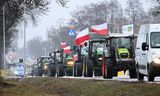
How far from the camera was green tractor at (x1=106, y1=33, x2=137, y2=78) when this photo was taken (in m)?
27.8

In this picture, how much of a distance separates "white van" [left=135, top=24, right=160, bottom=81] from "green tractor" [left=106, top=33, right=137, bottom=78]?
412 cm

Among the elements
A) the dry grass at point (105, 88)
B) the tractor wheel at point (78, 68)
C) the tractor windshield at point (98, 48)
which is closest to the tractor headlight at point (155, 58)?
the dry grass at point (105, 88)

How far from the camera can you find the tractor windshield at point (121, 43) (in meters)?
28.2

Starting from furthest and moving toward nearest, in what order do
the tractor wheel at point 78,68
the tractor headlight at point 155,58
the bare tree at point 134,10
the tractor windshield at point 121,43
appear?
the bare tree at point 134,10 → the tractor wheel at point 78,68 → the tractor windshield at point 121,43 → the tractor headlight at point 155,58

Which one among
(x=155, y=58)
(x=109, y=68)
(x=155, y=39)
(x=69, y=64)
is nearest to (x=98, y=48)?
(x=109, y=68)

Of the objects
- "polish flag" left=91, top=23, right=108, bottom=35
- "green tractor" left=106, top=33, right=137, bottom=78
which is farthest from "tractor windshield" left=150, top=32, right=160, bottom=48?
"polish flag" left=91, top=23, right=108, bottom=35

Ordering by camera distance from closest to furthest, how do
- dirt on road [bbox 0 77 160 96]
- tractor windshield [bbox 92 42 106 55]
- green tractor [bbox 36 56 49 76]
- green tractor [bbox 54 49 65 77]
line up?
1. dirt on road [bbox 0 77 160 96]
2. tractor windshield [bbox 92 42 106 55]
3. green tractor [bbox 54 49 65 77]
4. green tractor [bbox 36 56 49 76]

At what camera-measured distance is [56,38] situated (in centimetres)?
13000

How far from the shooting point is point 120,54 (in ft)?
91.2

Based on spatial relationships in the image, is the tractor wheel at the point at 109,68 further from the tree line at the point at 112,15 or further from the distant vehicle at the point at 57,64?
the tree line at the point at 112,15

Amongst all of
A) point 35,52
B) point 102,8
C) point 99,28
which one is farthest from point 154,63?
point 35,52

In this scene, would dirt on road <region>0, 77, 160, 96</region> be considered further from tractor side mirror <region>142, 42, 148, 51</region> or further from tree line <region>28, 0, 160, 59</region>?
tree line <region>28, 0, 160, 59</region>

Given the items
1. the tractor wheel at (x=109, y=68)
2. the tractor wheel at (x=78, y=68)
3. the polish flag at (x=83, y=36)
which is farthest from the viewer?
the tractor wheel at (x=78, y=68)

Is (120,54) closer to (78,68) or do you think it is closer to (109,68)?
(109,68)
